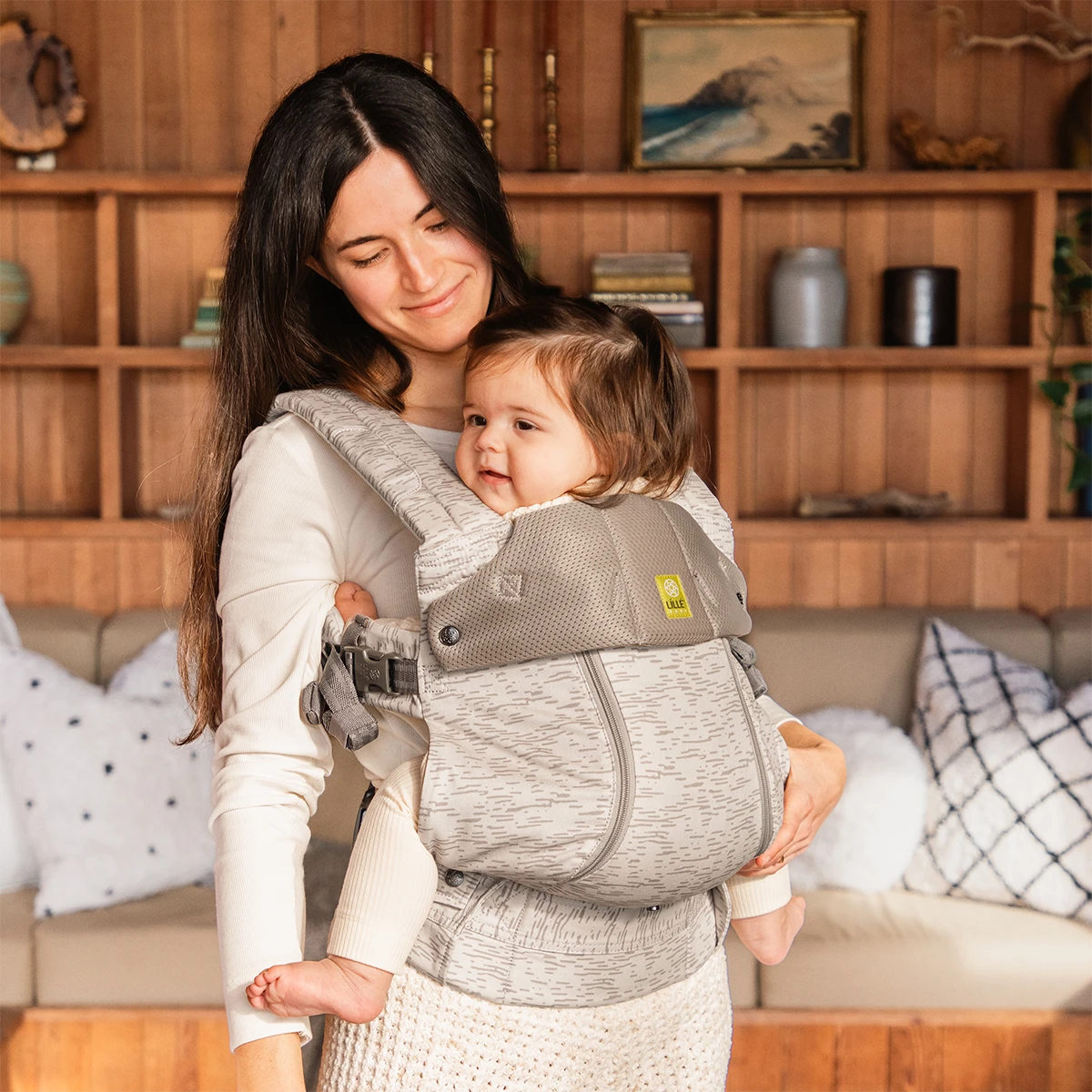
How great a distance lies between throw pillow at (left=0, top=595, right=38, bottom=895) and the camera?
227 centimetres

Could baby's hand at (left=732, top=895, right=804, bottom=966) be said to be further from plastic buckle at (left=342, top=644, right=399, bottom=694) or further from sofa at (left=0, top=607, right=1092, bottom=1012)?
sofa at (left=0, top=607, right=1092, bottom=1012)

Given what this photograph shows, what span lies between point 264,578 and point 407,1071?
1.28 ft

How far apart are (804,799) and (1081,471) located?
1976 millimetres

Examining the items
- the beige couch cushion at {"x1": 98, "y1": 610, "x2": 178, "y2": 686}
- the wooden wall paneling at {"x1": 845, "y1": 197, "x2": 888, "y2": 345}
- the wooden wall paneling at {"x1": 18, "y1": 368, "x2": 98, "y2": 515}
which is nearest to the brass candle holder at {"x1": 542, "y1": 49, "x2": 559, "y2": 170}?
the wooden wall paneling at {"x1": 845, "y1": 197, "x2": 888, "y2": 345}

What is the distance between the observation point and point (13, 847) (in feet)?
7.45

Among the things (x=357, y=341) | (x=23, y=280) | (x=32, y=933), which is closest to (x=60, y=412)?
(x=23, y=280)

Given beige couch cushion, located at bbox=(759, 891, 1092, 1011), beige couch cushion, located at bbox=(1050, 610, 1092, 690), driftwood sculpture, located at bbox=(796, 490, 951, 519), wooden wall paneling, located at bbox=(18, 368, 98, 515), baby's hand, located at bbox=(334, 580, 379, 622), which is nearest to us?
baby's hand, located at bbox=(334, 580, 379, 622)

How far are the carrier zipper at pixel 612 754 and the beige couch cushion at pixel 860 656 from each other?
69.2 inches

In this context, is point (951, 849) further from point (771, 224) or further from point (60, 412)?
point (60, 412)

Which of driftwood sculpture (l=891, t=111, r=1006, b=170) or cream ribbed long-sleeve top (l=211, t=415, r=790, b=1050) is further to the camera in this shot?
driftwood sculpture (l=891, t=111, r=1006, b=170)

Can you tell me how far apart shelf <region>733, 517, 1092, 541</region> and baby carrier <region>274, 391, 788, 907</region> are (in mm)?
1875

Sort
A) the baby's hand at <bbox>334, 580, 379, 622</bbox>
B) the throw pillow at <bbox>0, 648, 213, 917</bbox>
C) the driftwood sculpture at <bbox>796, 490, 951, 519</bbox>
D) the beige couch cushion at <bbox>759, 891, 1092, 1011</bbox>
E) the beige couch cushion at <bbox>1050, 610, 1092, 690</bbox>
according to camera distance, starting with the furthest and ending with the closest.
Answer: the driftwood sculpture at <bbox>796, 490, 951, 519</bbox> < the beige couch cushion at <bbox>1050, 610, 1092, 690</bbox> < the throw pillow at <bbox>0, 648, 213, 917</bbox> < the beige couch cushion at <bbox>759, 891, 1092, 1011</bbox> < the baby's hand at <bbox>334, 580, 379, 622</bbox>

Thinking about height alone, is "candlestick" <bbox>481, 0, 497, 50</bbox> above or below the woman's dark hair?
above

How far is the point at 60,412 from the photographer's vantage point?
2992 millimetres
